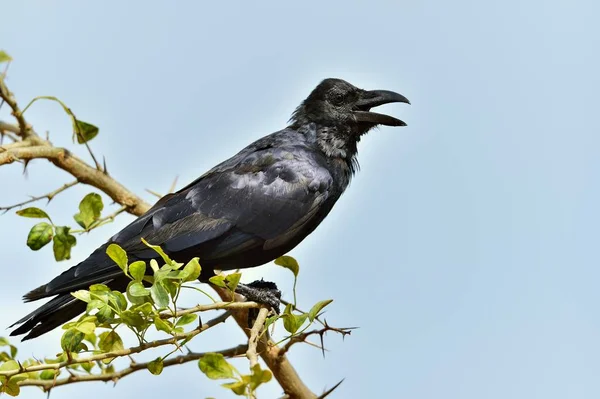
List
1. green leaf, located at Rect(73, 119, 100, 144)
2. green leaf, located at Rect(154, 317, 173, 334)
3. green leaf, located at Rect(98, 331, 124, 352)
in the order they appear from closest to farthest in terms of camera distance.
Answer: green leaf, located at Rect(154, 317, 173, 334) → green leaf, located at Rect(98, 331, 124, 352) → green leaf, located at Rect(73, 119, 100, 144)

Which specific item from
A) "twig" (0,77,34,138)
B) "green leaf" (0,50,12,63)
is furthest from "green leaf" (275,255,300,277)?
"green leaf" (0,50,12,63)

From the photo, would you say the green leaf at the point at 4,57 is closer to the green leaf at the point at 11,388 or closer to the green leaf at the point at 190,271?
the green leaf at the point at 11,388

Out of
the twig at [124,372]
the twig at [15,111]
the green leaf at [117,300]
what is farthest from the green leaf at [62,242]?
the green leaf at [117,300]

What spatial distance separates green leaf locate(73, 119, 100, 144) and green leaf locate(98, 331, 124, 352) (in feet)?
7.30

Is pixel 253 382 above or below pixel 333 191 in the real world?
below

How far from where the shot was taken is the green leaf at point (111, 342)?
384 cm

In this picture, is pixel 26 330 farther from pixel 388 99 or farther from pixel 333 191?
pixel 388 99

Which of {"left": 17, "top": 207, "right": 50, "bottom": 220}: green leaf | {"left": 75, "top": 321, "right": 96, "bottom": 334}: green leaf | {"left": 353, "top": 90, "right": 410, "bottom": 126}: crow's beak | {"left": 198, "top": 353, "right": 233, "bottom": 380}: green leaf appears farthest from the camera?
{"left": 353, "top": 90, "right": 410, "bottom": 126}: crow's beak

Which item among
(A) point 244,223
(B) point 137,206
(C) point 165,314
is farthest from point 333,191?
(C) point 165,314

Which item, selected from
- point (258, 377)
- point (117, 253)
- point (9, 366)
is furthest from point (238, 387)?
point (9, 366)

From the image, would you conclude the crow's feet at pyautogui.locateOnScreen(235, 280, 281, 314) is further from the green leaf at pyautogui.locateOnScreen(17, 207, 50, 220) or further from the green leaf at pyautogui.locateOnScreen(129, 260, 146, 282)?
the green leaf at pyautogui.locateOnScreen(129, 260, 146, 282)

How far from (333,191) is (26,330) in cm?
238

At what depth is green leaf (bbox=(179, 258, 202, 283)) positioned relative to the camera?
3.46m

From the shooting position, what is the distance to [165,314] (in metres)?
3.61
